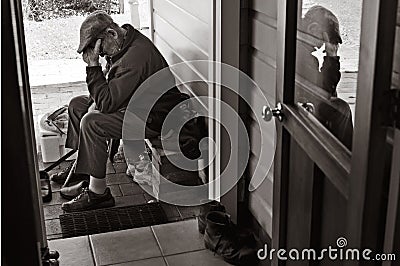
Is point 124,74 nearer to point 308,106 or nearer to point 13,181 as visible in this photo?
point 308,106

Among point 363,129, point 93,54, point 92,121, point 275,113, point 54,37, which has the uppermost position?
point 363,129

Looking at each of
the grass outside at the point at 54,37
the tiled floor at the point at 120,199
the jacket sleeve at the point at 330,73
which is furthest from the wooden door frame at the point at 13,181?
the grass outside at the point at 54,37

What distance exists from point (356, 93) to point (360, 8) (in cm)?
21

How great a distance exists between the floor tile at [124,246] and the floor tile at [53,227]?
259 millimetres

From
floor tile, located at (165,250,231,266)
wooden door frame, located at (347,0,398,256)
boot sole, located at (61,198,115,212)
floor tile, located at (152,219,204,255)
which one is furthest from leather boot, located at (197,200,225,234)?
wooden door frame, located at (347,0,398,256)

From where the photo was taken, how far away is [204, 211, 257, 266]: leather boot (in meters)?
2.81

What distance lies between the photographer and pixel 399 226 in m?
1.39

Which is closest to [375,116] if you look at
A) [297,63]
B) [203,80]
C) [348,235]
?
[348,235]

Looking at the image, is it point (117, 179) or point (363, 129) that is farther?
point (117, 179)

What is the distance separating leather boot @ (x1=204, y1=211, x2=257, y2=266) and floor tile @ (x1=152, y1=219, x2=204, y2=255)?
99 millimetres

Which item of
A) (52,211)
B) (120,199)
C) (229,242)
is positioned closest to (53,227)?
(52,211)

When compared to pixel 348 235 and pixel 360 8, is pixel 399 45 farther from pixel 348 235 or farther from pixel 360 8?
pixel 348 235

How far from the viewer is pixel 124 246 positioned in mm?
3037

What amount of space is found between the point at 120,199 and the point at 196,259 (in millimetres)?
938
